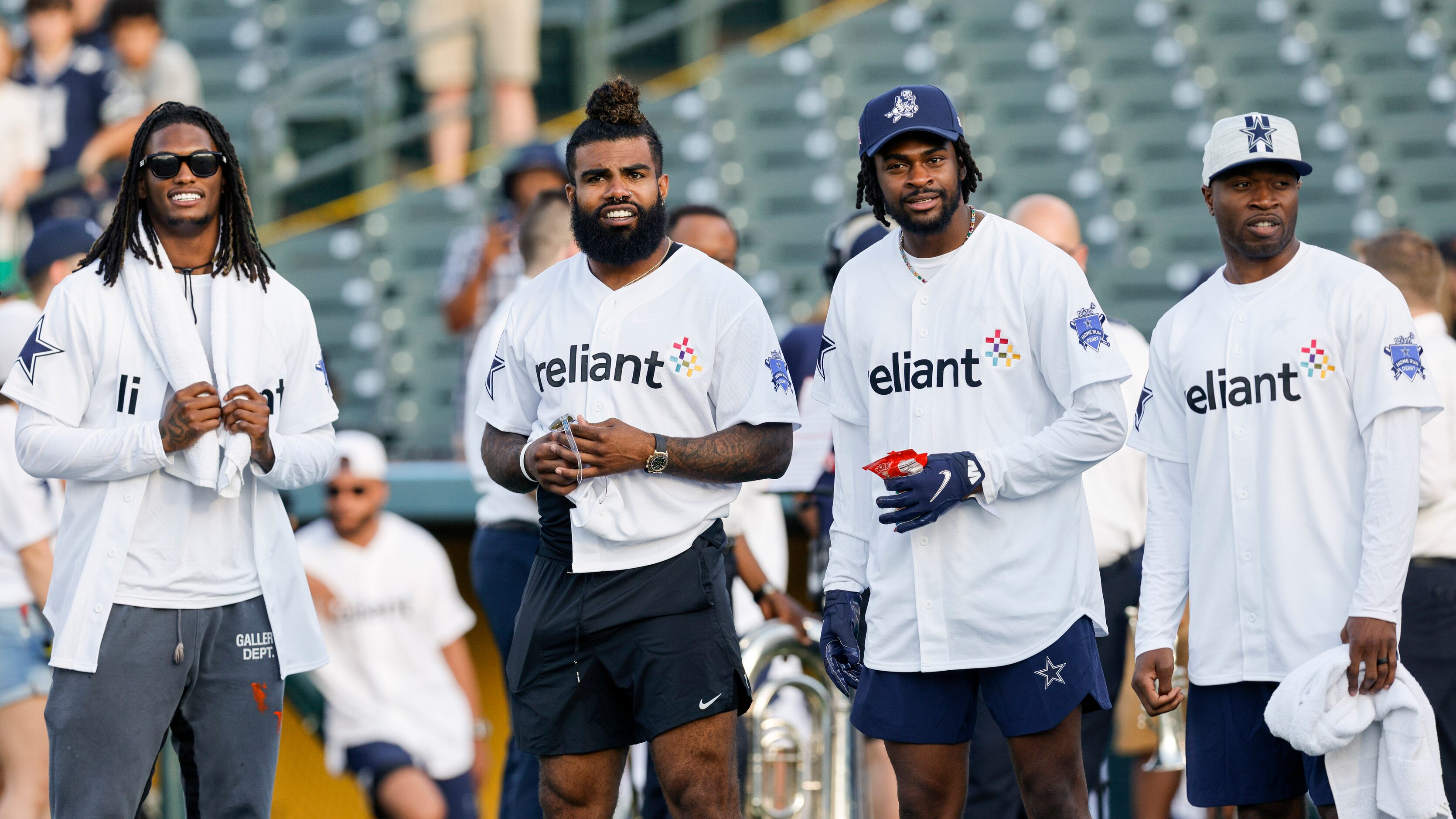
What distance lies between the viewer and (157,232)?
437cm

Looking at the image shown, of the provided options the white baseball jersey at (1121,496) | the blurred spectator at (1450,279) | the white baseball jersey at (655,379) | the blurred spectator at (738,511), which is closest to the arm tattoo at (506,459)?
the white baseball jersey at (655,379)

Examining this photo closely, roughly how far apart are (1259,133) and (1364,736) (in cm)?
150

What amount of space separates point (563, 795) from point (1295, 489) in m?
1.96

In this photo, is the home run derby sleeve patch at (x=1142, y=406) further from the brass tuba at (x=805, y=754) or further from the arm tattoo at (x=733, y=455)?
the brass tuba at (x=805, y=754)

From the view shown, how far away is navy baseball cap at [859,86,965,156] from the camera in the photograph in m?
4.16

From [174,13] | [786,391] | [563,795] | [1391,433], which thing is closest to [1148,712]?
[1391,433]

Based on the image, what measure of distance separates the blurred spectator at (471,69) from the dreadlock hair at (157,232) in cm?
722

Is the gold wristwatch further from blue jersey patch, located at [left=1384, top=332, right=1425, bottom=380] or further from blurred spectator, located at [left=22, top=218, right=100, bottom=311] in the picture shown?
blurred spectator, located at [left=22, top=218, right=100, bottom=311]

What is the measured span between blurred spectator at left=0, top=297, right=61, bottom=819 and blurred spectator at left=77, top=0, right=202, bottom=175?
4800 mm

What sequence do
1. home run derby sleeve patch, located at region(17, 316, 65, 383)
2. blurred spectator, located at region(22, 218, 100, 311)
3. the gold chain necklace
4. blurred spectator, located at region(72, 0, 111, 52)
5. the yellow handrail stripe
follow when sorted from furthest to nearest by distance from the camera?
the yellow handrail stripe → blurred spectator, located at region(72, 0, 111, 52) → blurred spectator, located at region(22, 218, 100, 311) → the gold chain necklace → home run derby sleeve patch, located at region(17, 316, 65, 383)

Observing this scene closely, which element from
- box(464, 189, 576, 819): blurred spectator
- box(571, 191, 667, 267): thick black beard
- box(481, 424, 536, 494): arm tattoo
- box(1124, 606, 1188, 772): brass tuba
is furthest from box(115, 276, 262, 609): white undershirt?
box(1124, 606, 1188, 772): brass tuba

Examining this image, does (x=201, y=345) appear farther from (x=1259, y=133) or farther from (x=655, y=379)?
(x=1259, y=133)

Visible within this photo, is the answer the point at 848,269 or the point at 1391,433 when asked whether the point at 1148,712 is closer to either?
the point at 1391,433

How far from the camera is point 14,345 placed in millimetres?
5457
